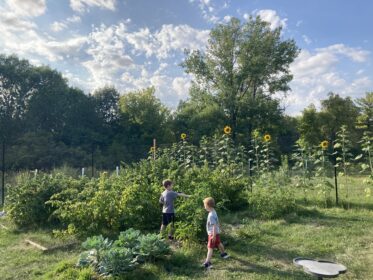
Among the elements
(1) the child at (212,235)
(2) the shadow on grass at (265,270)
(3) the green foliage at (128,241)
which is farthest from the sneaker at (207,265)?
(3) the green foliage at (128,241)

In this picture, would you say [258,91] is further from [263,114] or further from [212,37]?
[212,37]

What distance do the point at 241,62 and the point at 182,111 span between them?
20.5 feet

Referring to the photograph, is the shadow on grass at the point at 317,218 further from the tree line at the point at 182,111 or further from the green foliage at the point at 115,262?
the tree line at the point at 182,111

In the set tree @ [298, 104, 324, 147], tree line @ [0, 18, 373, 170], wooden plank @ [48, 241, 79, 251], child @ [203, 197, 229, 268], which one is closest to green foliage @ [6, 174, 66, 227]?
wooden plank @ [48, 241, 79, 251]

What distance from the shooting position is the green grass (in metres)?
4.51

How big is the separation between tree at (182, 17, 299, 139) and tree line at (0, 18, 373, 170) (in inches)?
3.1

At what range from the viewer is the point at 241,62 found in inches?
1049

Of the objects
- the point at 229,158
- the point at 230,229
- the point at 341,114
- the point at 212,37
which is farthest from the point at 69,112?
the point at 230,229

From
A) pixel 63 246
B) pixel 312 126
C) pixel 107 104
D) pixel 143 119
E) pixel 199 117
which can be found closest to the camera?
pixel 63 246

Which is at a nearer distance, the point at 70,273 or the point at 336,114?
the point at 70,273

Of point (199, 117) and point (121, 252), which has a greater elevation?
point (199, 117)

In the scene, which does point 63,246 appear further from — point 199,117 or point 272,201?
point 199,117

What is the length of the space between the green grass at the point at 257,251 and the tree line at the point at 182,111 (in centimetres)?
1430

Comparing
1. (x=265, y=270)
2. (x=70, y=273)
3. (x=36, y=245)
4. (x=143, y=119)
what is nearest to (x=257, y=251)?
(x=265, y=270)
